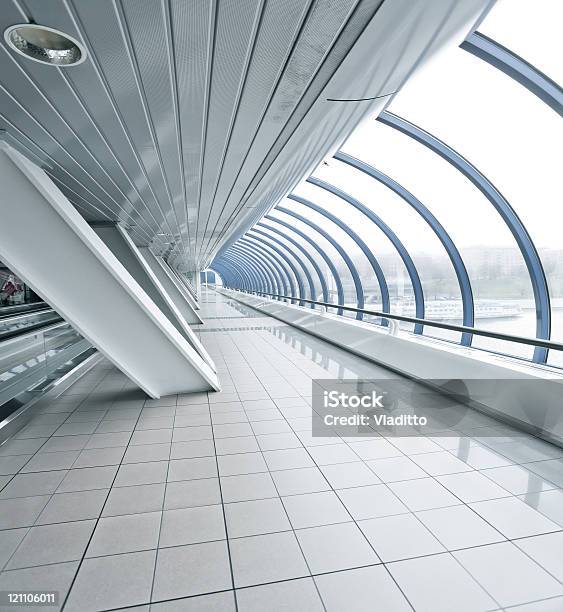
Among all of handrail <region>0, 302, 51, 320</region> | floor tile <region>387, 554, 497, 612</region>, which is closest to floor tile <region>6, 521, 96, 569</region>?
floor tile <region>387, 554, 497, 612</region>

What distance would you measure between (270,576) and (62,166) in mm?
Answer: 3712

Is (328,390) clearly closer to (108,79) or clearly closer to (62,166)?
(62,166)

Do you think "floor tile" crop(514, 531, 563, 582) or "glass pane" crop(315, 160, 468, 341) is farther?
"glass pane" crop(315, 160, 468, 341)

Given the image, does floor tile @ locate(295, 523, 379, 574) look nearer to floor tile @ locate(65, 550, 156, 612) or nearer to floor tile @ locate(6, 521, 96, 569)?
floor tile @ locate(65, 550, 156, 612)

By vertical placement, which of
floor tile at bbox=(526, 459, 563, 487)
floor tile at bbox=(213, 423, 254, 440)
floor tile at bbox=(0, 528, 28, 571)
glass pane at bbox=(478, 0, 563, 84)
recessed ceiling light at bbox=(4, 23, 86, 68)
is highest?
glass pane at bbox=(478, 0, 563, 84)

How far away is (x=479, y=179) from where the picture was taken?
5988 millimetres

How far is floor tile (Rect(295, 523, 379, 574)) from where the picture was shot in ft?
7.73

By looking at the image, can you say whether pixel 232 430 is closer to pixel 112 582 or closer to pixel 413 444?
pixel 413 444

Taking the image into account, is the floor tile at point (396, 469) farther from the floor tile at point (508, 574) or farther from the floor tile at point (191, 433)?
the floor tile at point (191, 433)

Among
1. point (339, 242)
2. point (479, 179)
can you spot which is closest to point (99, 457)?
point (479, 179)

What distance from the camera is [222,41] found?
207 cm

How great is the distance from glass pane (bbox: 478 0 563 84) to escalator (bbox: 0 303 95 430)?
580 centimetres

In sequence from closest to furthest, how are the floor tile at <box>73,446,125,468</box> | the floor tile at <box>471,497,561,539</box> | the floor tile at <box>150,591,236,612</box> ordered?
the floor tile at <box>150,591,236,612</box>
the floor tile at <box>471,497,561,539</box>
the floor tile at <box>73,446,125,468</box>

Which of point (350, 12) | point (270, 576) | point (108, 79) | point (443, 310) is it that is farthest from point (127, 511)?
point (443, 310)
